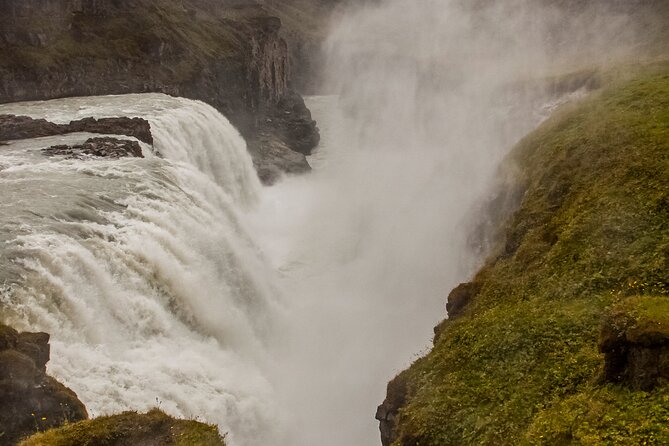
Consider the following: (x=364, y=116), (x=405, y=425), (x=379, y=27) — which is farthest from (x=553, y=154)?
(x=379, y=27)

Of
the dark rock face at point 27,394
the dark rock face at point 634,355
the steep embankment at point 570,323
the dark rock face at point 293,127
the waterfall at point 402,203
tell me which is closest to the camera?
the dark rock face at point 634,355

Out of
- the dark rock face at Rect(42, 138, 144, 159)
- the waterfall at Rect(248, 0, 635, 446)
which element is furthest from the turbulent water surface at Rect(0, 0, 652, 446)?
the dark rock face at Rect(42, 138, 144, 159)

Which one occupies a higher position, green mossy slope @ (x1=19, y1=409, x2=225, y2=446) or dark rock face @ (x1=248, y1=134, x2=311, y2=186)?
green mossy slope @ (x1=19, y1=409, x2=225, y2=446)

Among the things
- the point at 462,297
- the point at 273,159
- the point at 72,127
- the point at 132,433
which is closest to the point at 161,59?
the point at 273,159

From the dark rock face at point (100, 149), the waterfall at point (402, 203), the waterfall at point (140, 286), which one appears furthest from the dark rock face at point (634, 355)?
the dark rock face at point (100, 149)

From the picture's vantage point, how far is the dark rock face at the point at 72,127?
3678cm

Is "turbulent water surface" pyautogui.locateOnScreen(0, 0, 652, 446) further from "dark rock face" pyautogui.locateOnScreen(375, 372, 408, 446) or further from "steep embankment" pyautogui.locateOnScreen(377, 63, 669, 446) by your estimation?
"steep embankment" pyautogui.locateOnScreen(377, 63, 669, 446)

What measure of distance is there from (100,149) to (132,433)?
25160 mm

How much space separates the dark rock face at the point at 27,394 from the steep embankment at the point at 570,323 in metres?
8.96

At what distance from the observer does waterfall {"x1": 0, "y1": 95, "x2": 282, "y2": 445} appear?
1683cm

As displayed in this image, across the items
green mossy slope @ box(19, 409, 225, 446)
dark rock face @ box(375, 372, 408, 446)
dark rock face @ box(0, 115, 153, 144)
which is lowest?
dark rock face @ box(375, 372, 408, 446)

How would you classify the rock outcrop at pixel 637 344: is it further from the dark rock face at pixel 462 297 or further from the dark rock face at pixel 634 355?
the dark rock face at pixel 462 297

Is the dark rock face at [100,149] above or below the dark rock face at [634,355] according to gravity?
below

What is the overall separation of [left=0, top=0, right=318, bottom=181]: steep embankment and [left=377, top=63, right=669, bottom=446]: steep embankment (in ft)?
148
